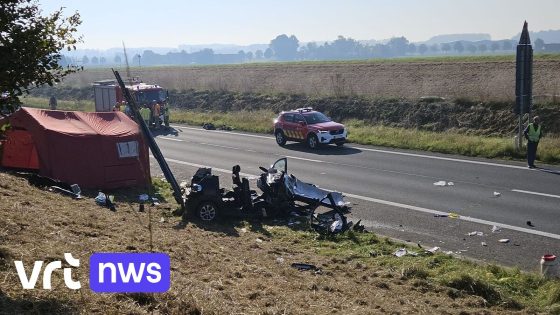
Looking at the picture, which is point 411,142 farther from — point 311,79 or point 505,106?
point 311,79

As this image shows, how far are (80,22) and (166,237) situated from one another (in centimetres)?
519

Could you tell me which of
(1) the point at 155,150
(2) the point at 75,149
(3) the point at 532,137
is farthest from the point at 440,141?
(2) the point at 75,149

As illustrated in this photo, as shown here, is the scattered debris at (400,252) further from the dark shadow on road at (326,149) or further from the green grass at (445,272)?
the dark shadow on road at (326,149)

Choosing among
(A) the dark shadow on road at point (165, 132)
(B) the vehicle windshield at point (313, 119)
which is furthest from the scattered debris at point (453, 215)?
(A) the dark shadow on road at point (165, 132)

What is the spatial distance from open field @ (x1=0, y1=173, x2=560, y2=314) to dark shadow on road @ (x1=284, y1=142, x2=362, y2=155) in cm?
1224

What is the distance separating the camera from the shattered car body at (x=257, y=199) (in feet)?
49.2

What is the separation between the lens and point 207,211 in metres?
15.1

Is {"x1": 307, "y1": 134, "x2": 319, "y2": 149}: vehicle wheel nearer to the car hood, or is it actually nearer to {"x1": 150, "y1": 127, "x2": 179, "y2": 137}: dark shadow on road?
the car hood

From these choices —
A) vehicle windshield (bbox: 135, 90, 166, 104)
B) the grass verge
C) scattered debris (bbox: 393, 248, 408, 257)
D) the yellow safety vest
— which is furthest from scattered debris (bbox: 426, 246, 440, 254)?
vehicle windshield (bbox: 135, 90, 166, 104)

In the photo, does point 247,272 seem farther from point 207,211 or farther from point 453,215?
point 453,215

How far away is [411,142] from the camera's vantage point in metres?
27.8

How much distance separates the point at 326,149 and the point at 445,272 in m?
16.7

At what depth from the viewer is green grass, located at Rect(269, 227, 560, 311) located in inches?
385

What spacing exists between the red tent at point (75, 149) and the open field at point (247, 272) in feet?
8.15
